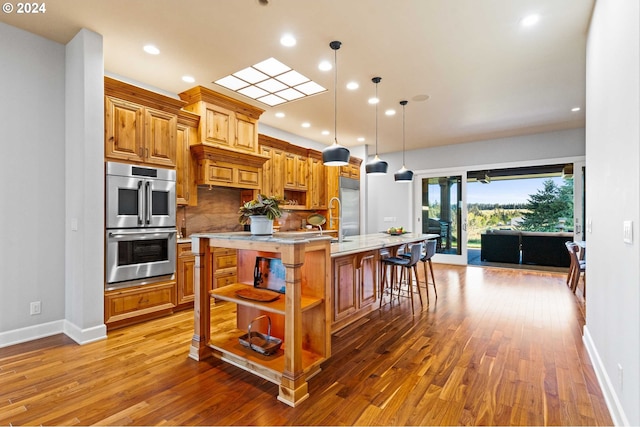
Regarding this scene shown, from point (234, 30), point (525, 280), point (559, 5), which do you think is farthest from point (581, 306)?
point (234, 30)

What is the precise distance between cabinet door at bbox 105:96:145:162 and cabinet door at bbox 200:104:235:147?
920 millimetres

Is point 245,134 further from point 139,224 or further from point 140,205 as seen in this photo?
point 139,224

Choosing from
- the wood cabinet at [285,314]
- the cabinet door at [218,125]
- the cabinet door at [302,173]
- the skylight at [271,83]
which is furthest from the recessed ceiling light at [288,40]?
the cabinet door at [302,173]

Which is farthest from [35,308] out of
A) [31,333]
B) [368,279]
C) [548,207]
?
[548,207]


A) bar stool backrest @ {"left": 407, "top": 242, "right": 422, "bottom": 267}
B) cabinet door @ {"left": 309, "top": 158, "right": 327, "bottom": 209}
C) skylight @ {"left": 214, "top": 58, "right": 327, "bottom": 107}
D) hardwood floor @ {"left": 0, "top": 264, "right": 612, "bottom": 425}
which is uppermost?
skylight @ {"left": 214, "top": 58, "right": 327, "bottom": 107}

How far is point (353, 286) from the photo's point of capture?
11.5 feet

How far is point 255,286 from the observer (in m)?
2.64

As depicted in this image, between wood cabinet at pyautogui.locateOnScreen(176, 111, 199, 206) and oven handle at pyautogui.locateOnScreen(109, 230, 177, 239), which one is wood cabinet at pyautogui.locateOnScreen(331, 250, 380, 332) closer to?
oven handle at pyautogui.locateOnScreen(109, 230, 177, 239)

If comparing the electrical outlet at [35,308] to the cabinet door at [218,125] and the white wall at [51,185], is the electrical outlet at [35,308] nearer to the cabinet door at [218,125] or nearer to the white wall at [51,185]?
the white wall at [51,185]

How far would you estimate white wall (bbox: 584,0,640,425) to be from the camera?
1537 mm

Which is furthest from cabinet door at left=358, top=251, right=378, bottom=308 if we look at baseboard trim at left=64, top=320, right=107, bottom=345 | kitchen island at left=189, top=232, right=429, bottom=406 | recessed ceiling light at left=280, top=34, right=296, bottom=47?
baseboard trim at left=64, top=320, right=107, bottom=345

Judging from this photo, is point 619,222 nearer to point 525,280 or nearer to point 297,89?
point 297,89

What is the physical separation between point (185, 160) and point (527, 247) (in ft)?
25.3

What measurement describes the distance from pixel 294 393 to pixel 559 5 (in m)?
3.70
